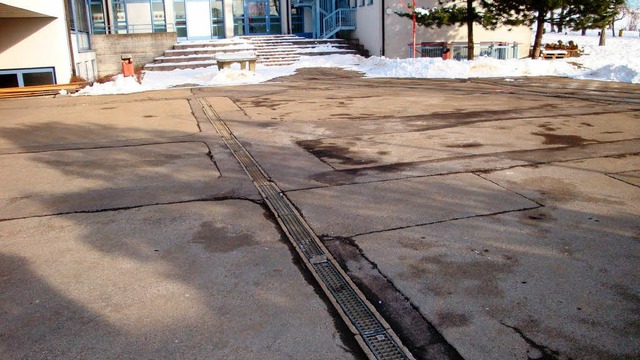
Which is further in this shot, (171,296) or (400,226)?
(400,226)

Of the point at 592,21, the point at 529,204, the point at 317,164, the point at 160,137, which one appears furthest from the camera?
the point at 592,21

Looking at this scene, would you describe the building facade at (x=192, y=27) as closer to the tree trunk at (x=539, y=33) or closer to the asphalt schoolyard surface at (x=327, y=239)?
the tree trunk at (x=539, y=33)

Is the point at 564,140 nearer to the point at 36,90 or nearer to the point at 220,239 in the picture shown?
the point at 220,239

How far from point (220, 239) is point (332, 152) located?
3635 mm

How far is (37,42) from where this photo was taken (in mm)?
19438

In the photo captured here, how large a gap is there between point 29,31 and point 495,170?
1884 cm

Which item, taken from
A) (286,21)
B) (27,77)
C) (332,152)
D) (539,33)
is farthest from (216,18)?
(332,152)

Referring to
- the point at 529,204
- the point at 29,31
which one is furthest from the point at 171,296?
the point at 29,31

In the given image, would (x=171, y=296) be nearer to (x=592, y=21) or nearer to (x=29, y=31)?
(x=29, y=31)

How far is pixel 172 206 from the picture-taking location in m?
5.79

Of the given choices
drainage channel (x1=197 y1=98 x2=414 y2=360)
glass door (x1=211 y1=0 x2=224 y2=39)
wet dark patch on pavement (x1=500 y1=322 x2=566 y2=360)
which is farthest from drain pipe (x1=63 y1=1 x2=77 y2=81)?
wet dark patch on pavement (x1=500 y1=322 x2=566 y2=360)

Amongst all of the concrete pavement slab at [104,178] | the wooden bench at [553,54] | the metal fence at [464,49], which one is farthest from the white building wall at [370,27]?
the concrete pavement slab at [104,178]

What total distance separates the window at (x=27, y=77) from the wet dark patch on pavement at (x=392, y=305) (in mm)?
18970

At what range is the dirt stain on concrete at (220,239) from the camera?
4.65 m
